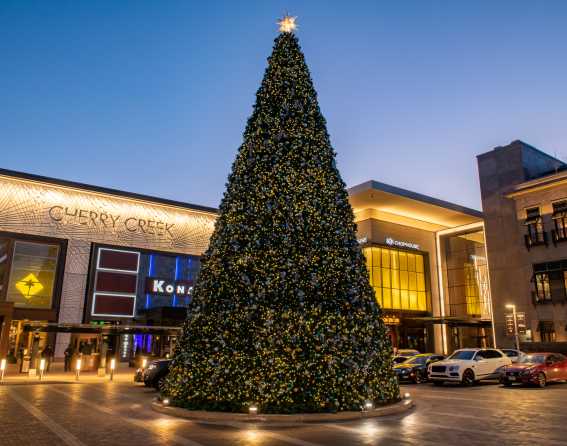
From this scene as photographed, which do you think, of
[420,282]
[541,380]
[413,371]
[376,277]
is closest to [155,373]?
[413,371]

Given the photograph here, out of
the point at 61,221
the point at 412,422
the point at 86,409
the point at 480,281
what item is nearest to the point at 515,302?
the point at 480,281

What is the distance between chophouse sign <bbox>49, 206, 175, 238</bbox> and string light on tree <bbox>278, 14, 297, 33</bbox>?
31.0 meters

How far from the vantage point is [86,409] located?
1248 cm

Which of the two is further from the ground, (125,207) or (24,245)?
(125,207)

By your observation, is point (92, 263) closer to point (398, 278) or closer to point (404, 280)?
point (398, 278)

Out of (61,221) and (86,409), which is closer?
(86,409)

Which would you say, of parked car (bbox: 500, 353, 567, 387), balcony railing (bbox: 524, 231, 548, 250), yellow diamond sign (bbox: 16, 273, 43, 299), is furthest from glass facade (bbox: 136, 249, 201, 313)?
parked car (bbox: 500, 353, 567, 387)

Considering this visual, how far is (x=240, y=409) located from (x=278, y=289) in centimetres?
300

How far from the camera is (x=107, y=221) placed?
41.2 m

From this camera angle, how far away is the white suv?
20.6m

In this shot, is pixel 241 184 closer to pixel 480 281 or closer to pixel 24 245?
pixel 24 245

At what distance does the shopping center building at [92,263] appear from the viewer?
36.5 m

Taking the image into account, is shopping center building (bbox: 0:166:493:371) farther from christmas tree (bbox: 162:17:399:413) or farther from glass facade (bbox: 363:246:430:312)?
christmas tree (bbox: 162:17:399:413)

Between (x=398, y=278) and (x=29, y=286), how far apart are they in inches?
1349
